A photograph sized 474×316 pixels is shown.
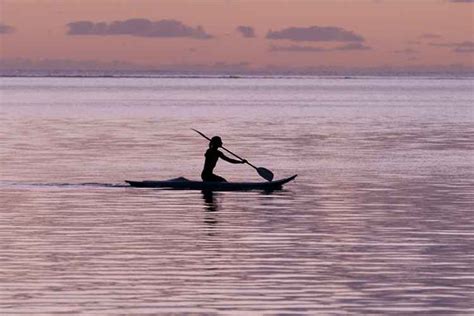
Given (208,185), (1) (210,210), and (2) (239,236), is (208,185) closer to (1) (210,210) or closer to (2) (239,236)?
(1) (210,210)

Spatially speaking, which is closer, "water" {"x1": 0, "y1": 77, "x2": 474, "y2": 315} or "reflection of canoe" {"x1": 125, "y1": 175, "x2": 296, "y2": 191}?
"water" {"x1": 0, "y1": 77, "x2": 474, "y2": 315}

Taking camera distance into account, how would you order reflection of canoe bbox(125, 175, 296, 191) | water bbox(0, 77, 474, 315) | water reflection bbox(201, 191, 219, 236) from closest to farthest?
water bbox(0, 77, 474, 315), water reflection bbox(201, 191, 219, 236), reflection of canoe bbox(125, 175, 296, 191)

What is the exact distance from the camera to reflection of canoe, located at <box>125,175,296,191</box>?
33438 millimetres

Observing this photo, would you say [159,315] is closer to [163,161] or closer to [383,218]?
[383,218]

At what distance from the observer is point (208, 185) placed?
3344 cm

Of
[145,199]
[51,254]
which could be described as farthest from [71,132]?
[51,254]

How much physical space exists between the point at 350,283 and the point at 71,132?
4857 centimetres

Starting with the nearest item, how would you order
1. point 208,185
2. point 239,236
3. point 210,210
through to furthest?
point 239,236
point 210,210
point 208,185

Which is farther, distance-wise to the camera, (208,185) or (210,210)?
(208,185)

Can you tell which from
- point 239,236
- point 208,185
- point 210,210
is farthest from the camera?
point 208,185

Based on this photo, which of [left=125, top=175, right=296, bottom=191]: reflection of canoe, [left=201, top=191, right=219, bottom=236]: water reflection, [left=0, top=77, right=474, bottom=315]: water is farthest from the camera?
[left=125, top=175, right=296, bottom=191]: reflection of canoe

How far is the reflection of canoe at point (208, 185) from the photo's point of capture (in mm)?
33438

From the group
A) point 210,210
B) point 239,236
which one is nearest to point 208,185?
point 210,210

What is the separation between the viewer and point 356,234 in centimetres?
2466
